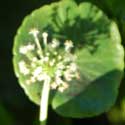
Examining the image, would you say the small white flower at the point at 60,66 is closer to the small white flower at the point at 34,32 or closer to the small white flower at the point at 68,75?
the small white flower at the point at 68,75

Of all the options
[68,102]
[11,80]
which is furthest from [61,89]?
[11,80]

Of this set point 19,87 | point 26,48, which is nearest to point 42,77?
point 26,48

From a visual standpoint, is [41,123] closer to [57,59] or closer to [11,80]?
[57,59]

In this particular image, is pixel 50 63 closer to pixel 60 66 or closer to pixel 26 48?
pixel 60 66

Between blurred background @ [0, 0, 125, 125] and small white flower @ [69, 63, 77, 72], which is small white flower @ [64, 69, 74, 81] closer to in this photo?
small white flower @ [69, 63, 77, 72]

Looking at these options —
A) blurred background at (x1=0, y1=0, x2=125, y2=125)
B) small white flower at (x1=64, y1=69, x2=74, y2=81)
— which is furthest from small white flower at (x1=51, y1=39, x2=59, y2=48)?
blurred background at (x1=0, y1=0, x2=125, y2=125)

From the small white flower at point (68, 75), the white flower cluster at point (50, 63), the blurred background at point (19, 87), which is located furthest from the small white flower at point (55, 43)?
the blurred background at point (19, 87)
